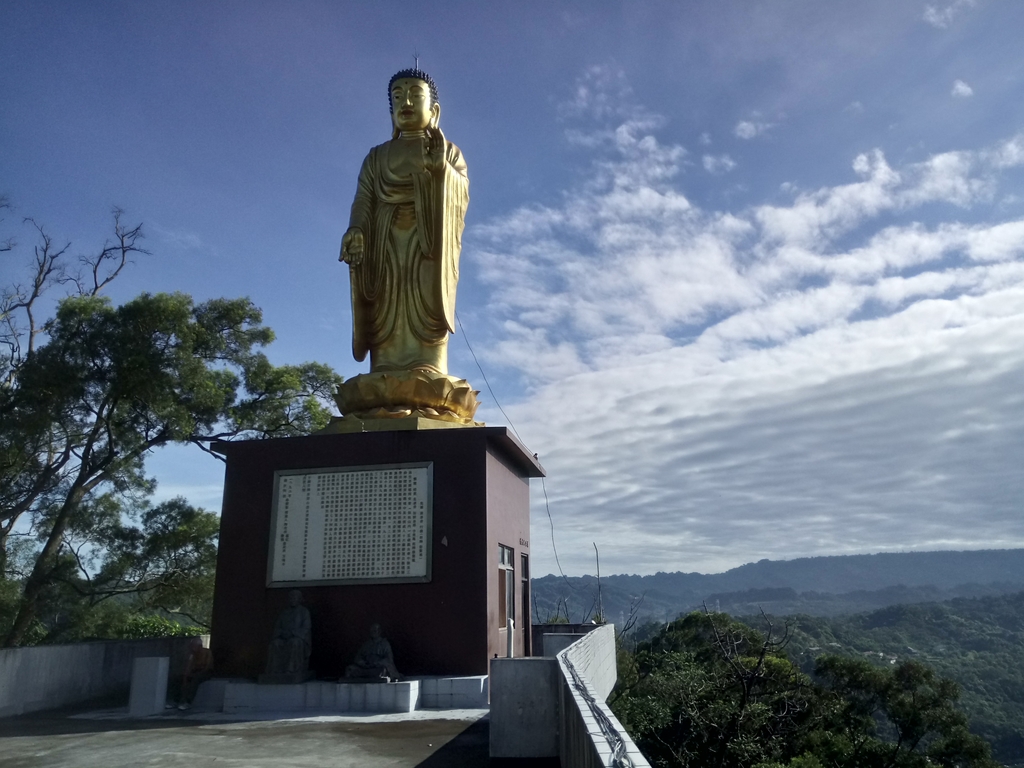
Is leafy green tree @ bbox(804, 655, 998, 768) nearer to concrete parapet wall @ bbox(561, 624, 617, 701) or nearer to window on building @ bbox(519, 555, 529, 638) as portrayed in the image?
concrete parapet wall @ bbox(561, 624, 617, 701)

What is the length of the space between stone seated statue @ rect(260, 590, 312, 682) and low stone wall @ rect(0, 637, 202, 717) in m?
1.27

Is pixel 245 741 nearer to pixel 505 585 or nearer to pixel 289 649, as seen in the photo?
pixel 289 649

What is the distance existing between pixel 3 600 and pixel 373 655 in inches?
305

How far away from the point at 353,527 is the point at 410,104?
18.9 feet

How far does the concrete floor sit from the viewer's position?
5.48 metres

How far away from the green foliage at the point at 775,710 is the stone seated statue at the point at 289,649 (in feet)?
18.4

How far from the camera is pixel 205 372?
13648mm

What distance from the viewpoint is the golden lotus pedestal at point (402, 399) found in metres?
9.23

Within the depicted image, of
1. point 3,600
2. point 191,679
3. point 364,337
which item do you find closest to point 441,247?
point 364,337

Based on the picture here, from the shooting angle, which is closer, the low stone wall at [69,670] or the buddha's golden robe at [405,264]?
the low stone wall at [69,670]

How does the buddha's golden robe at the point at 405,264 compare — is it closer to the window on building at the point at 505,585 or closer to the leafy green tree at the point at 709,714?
the window on building at the point at 505,585

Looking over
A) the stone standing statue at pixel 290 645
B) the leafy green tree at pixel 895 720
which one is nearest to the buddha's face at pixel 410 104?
the stone standing statue at pixel 290 645

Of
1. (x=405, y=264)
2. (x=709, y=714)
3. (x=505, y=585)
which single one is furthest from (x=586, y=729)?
(x=709, y=714)

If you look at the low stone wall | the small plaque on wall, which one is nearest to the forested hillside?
the small plaque on wall
